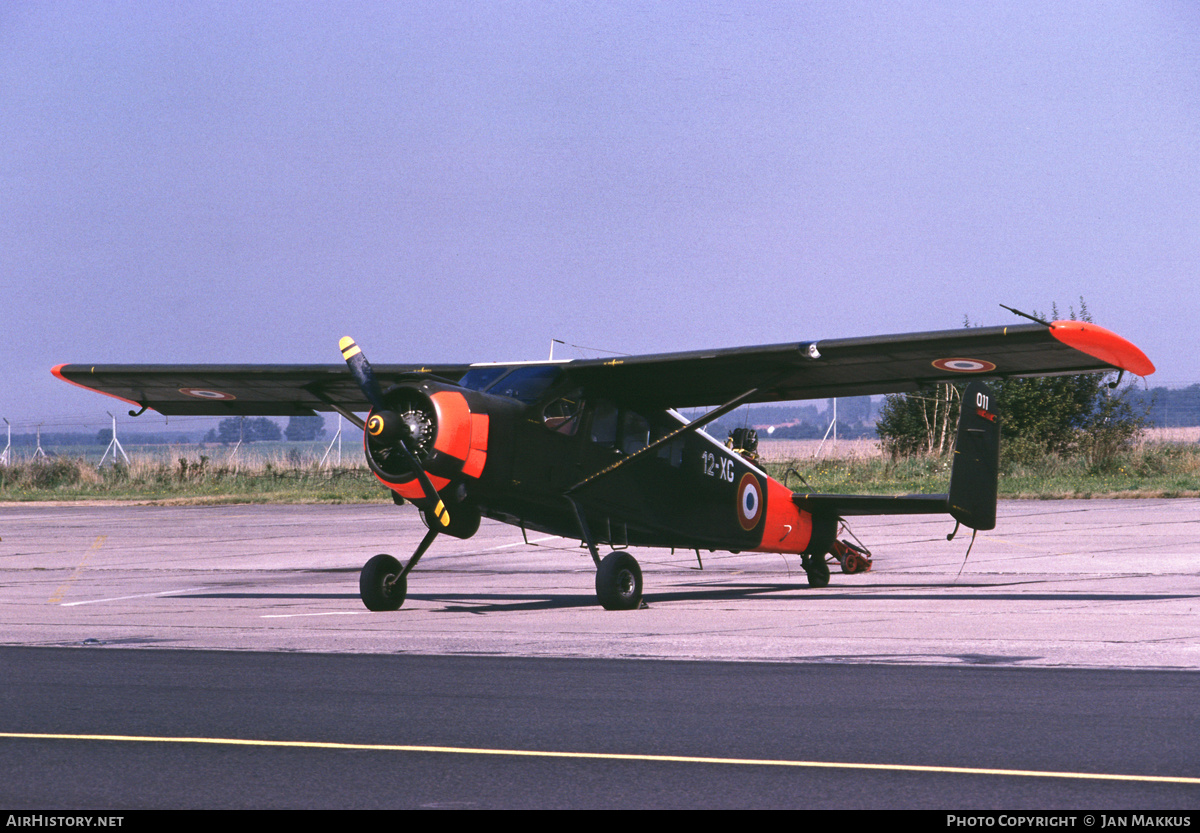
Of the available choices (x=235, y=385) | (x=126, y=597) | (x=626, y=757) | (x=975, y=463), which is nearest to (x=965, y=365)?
(x=975, y=463)

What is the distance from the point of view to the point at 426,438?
41.5 ft

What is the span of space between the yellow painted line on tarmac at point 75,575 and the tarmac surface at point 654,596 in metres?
0.06

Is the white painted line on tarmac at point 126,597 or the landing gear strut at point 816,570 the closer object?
the white painted line on tarmac at point 126,597

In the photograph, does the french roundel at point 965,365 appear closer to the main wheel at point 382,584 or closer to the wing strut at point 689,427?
the wing strut at point 689,427

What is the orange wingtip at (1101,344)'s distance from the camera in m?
12.1

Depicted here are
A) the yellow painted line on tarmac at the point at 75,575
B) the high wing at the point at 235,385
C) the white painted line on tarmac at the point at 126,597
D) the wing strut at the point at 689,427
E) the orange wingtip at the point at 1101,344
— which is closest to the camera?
the orange wingtip at the point at 1101,344

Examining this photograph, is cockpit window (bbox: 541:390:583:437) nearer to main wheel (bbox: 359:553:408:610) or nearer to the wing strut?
the wing strut

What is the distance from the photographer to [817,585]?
17.5 m

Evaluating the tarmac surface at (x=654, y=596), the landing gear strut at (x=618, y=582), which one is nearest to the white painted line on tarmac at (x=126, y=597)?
the tarmac surface at (x=654, y=596)

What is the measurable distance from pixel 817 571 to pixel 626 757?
1180 cm

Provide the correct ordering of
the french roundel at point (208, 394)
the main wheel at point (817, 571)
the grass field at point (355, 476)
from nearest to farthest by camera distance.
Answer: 1. the main wheel at point (817, 571)
2. the french roundel at point (208, 394)
3. the grass field at point (355, 476)

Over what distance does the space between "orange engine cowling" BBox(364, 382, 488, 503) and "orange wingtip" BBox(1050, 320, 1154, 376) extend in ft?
18.5

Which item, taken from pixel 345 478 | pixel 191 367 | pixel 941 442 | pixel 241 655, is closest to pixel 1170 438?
pixel 941 442

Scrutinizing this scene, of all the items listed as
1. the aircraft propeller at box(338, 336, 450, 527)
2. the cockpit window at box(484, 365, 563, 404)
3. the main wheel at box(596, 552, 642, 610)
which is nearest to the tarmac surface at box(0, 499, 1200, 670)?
the main wheel at box(596, 552, 642, 610)
